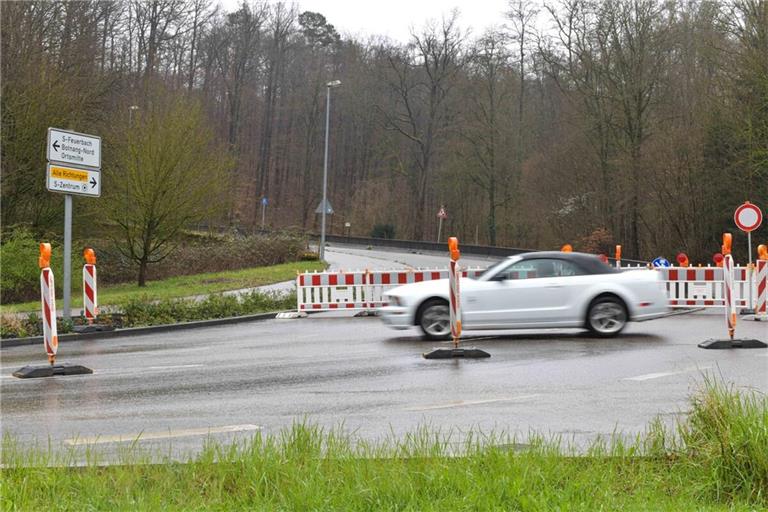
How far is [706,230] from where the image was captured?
4281 centimetres

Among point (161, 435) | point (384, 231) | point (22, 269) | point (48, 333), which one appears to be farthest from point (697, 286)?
point (384, 231)

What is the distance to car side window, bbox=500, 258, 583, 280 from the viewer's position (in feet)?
51.9

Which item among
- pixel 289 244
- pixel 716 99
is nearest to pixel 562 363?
pixel 716 99

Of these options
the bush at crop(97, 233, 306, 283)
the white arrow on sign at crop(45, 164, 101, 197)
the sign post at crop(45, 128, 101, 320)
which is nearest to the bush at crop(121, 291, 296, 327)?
the sign post at crop(45, 128, 101, 320)

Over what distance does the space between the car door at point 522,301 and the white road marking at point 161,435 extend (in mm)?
8213

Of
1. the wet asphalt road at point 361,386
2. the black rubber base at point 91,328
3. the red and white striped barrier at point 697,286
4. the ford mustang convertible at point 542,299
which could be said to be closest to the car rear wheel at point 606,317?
the ford mustang convertible at point 542,299

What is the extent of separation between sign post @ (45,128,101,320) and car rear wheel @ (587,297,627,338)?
10.3 meters

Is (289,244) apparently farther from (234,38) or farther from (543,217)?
(234,38)

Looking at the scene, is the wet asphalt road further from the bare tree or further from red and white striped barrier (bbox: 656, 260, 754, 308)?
the bare tree

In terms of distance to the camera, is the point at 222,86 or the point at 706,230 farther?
the point at 222,86

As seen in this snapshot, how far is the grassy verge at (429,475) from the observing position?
522 centimetres

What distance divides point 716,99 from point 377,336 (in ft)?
98.2

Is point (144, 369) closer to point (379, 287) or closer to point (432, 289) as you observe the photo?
point (432, 289)

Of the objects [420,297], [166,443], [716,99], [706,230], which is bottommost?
[166,443]
